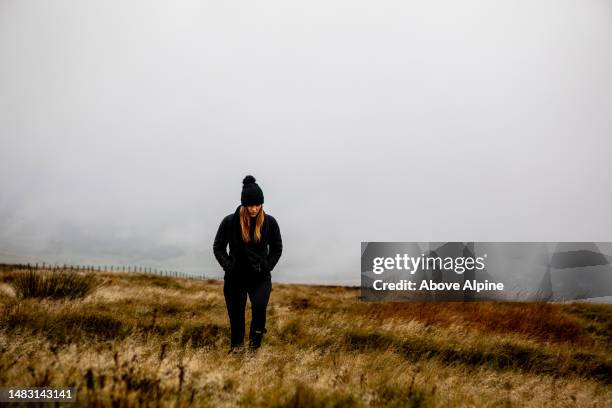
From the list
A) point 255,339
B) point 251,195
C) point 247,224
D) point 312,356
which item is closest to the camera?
point 251,195

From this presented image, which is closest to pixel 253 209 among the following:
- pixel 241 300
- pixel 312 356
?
pixel 241 300

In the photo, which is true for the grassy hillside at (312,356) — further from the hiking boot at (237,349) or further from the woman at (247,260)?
the woman at (247,260)

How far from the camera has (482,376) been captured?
5406 millimetres

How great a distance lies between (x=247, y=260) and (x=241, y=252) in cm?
13

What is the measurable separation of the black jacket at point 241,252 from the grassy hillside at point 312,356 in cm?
98

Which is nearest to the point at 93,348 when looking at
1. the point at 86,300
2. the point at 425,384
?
the point at 425,384

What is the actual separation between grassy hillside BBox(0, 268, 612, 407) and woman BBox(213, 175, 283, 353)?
0.45 metres

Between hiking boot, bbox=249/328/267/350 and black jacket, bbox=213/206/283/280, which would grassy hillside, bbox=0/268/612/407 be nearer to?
hiking boot, bbox=249/328/267/350

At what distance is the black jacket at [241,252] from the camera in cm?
489

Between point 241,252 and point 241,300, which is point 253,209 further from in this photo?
point 241,300

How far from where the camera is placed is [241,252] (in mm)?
4930

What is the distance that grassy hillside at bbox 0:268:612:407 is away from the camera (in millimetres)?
3213

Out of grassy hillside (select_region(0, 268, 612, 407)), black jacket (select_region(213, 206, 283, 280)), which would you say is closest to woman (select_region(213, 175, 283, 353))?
black jacket (select_region(213, 206, 283, 280))

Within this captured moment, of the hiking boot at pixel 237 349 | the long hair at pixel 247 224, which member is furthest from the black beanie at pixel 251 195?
the hiking boot at pixel 237 349
